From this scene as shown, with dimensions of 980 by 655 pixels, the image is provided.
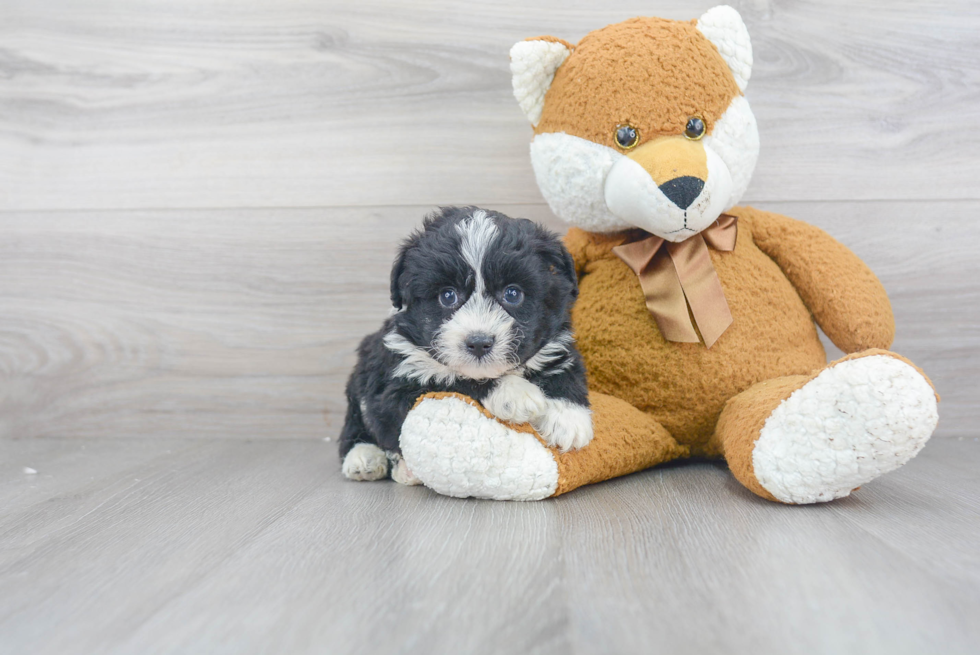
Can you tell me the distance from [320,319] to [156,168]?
0.64 meters

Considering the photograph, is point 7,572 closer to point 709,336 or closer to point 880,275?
point 709,336

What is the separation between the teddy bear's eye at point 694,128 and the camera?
1.42 m

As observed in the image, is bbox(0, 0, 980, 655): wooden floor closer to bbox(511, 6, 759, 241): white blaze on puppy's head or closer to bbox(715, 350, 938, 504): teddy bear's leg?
bbox(715, 350, 938, 504): teddy bear's leg

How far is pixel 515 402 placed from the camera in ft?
4.11

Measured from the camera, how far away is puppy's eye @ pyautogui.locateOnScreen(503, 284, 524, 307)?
1.25 meters

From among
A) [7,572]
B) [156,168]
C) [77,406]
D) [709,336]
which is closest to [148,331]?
[77,406]

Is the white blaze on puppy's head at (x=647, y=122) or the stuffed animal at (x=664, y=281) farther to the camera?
the white blaze on puppy's head at (x=647, y=122)

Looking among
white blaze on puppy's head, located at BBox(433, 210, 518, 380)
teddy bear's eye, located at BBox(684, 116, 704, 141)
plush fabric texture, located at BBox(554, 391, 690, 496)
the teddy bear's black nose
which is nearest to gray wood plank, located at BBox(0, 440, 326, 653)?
white blaze on puppy's head, located at BBox(433, 210, 518, 380)

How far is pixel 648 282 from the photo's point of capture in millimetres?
1492

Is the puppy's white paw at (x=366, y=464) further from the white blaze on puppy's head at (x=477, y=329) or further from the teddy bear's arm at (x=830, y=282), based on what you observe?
the teddy bear's arm at (x=830, y=282)

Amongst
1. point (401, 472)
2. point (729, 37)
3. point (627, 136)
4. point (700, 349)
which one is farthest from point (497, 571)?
point (729, 37)

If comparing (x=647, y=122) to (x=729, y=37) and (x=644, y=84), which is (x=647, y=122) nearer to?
(x=644, y=84)

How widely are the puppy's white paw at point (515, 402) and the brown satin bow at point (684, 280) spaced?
1.20 ft

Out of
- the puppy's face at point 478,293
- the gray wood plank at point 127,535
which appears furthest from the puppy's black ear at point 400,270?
the gray wood plank at point 127,535
